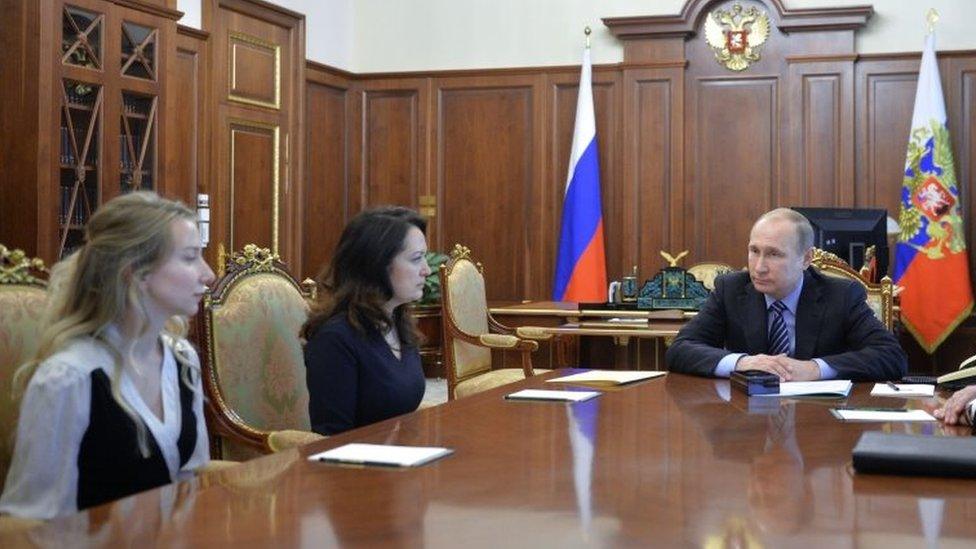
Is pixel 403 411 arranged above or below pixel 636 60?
below

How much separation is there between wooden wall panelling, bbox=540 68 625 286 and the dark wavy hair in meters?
5.93

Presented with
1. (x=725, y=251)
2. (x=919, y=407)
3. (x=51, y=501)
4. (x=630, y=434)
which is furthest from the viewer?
(x=725, y=251)

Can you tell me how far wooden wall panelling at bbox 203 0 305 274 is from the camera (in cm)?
762

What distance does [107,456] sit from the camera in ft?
7.04

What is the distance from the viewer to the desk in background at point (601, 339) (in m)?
5.95

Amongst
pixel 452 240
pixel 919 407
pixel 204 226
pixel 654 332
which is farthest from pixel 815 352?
pixel 452 240

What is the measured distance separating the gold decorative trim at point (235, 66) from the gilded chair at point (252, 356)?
4538mm

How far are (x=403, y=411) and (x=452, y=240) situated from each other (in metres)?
6.31

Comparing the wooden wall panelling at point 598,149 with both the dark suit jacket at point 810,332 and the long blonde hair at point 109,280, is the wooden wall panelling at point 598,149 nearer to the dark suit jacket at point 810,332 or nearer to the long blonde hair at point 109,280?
the dark suit jacket at point 810,332

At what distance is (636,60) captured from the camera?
8773 mm

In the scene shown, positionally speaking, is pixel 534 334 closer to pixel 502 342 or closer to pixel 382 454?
pixel 502 342

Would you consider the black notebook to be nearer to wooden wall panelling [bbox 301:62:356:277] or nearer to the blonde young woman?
the blonde young woman

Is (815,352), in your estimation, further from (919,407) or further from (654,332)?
(654,332)

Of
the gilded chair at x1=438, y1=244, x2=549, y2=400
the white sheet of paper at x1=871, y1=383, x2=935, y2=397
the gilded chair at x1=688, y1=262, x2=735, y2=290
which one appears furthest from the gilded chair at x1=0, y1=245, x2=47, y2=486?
the gilded chair at x1=688, y1=262, x2=735, y2=290
